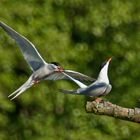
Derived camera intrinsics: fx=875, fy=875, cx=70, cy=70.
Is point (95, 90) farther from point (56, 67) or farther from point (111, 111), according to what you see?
point (56, 67)

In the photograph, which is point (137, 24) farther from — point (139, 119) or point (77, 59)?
point (139, 119)

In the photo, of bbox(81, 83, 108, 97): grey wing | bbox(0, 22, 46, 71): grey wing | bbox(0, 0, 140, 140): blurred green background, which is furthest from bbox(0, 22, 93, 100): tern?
bbox(0, 0, 140, 140): blurred green background

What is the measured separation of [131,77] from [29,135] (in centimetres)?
183

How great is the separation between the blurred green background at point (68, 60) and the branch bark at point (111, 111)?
5.91 metres

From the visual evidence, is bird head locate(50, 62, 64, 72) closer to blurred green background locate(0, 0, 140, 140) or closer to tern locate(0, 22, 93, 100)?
tern locate(0, 22, 93, 100)

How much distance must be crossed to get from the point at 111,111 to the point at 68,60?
A: 7111 mm

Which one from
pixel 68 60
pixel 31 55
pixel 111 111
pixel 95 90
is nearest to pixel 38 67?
pixel 31 55

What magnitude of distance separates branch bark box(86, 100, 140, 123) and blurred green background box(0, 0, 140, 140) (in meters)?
5.91

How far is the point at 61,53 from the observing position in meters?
12.2

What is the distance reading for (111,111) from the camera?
558cm

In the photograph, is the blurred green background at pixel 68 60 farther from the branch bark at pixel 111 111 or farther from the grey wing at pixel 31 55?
the branch bark at pixel 111 111

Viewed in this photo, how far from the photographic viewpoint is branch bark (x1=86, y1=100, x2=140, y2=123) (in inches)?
220

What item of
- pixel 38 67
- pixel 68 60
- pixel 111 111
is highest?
pixel 38 67

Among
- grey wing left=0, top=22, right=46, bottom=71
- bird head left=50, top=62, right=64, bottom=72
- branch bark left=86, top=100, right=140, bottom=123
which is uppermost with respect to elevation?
grey wing left=0, top=22, right=46, bottom=71
